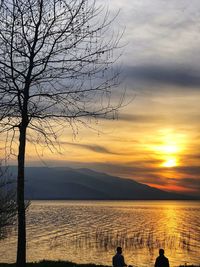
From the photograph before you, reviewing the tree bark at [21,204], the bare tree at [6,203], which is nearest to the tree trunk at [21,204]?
the tree bark at [21,204]

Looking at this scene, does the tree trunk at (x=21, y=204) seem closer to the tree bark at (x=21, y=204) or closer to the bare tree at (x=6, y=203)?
the tree bark at (x=21, y=204)

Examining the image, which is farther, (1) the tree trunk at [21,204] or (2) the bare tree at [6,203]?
(2) the bare tree at [6,203]

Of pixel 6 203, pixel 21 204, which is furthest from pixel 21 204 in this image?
pixel 6 203

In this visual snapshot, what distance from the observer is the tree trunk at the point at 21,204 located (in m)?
17.4

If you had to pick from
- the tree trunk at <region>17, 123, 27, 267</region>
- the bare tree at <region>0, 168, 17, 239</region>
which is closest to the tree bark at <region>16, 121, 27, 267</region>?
the tree trunk at <region>17, 123, 27, 267</region>

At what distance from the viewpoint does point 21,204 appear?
57.0ft

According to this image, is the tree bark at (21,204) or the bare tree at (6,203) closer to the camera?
the tree bark at (21,204)

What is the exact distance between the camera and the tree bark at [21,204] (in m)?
17.4

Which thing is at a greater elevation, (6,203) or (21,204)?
(21,204)

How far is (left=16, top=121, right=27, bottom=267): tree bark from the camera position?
17.4 meters

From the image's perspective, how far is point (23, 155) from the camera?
58.7ft

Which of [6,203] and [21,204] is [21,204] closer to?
[21,204]

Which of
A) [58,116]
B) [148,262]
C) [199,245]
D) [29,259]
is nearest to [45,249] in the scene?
[29,259]

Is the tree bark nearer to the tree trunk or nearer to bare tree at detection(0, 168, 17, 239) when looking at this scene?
Result: the tree trunk
